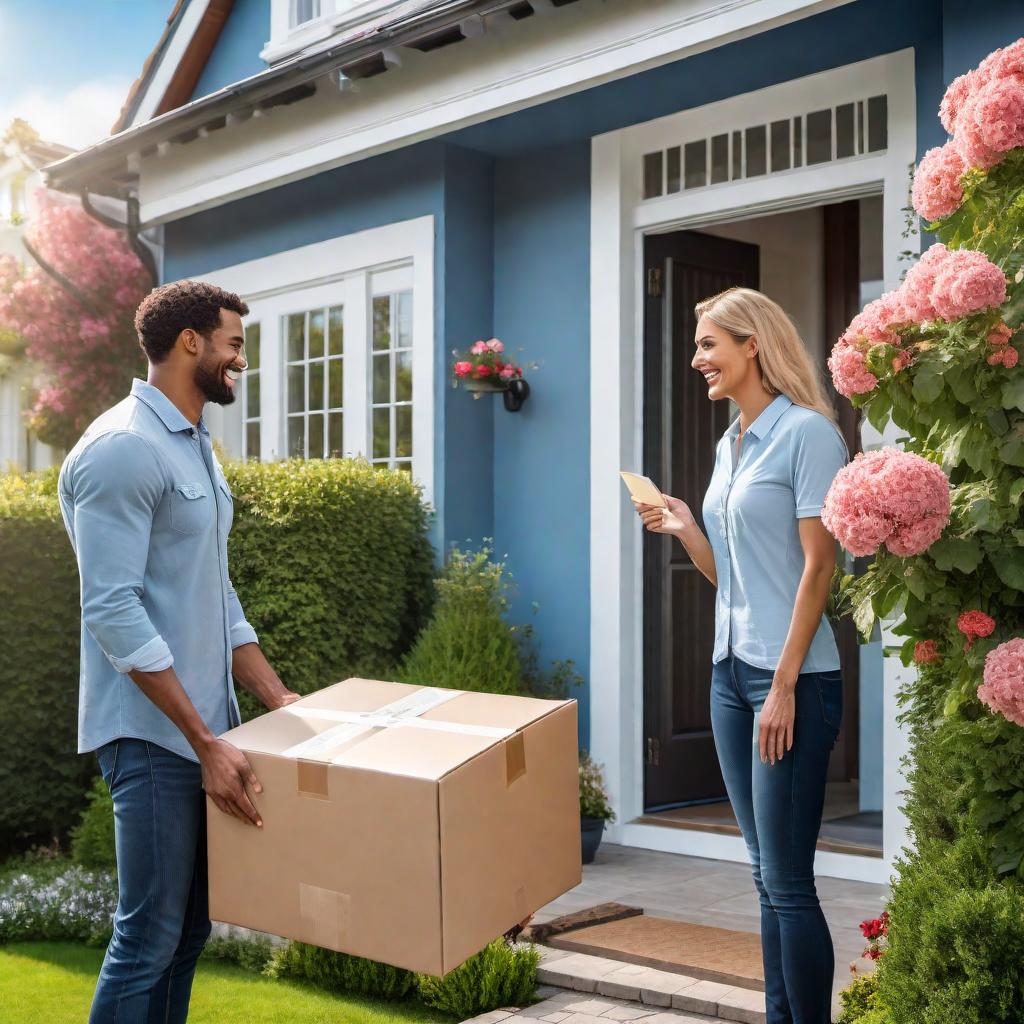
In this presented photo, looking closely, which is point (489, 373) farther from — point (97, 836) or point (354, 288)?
point (97, 836)

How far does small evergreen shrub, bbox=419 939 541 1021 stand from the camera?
3.88 metres

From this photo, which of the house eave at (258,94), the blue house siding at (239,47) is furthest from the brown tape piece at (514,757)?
the blue house siding at (239,47)

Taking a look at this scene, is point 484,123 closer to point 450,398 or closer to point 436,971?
point 450,398

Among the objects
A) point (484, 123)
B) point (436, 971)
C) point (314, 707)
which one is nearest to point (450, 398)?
point (484, 123)

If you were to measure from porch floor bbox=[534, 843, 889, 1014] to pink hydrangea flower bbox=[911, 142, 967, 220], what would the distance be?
7.93ft

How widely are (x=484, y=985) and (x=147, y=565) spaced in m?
1.99

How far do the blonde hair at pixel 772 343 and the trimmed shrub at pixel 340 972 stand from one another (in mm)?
2181

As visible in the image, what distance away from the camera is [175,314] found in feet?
8.71

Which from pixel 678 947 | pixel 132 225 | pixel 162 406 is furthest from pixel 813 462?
pixel 132 225

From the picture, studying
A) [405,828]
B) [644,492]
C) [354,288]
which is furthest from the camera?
[354,288]

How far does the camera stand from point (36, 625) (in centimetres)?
581

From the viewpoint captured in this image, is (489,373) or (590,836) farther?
(489,373)

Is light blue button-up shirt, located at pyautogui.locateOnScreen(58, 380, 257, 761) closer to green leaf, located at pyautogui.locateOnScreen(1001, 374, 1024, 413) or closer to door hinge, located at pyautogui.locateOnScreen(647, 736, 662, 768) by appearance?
green leaf, located at pyautogui.locateOnScreen(1001, 374, 1024, 413)

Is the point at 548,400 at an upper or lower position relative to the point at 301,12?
lower
